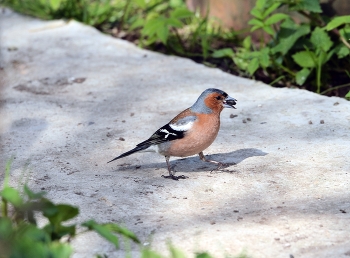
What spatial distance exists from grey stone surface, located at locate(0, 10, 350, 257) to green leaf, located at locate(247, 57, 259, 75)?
0.18 meters

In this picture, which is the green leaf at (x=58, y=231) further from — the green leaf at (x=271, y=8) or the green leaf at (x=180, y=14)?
the green leaf at (x=180, y=14)

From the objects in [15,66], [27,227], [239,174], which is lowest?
[15,66]

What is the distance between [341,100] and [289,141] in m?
1.11

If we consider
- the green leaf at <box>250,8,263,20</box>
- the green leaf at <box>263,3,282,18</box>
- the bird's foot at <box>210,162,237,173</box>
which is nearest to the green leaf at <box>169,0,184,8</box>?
the green leaf at <box>250,8,263,20</box>

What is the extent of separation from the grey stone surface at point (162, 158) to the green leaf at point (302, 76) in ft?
1.12

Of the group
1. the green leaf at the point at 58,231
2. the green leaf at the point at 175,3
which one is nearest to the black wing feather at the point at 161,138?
the green leaf at the point at 58,231

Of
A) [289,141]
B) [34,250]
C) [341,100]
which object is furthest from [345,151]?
[34,250]

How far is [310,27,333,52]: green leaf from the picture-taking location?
6738 millimetres

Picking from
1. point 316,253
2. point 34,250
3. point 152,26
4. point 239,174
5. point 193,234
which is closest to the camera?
point 34,250

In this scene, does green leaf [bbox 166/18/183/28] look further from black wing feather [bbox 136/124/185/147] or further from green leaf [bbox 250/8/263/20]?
black wing feather [bbox 136/124/185/147]

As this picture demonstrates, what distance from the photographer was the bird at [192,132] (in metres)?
4.91

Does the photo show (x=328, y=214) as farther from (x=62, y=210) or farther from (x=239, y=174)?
(x=62, y=210)

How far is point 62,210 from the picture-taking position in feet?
10.00

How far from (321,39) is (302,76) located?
460mm
